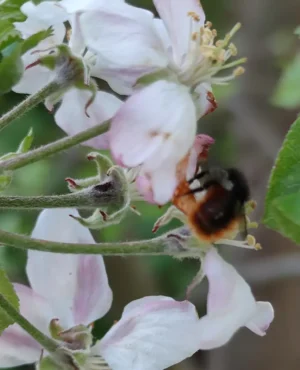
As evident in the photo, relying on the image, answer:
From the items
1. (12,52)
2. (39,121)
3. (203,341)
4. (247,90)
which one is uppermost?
(12,52)

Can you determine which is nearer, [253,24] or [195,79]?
[195,79]

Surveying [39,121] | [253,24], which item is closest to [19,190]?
[39,121]

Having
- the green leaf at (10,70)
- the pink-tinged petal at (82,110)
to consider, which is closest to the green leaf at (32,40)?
the green leaf at (10,70)

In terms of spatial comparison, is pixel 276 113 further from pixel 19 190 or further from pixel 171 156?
pixel 171 156

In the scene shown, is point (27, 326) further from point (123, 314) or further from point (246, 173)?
point (246, 173)

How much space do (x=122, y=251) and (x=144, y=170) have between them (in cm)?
13

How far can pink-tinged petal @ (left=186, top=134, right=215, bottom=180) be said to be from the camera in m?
0.81

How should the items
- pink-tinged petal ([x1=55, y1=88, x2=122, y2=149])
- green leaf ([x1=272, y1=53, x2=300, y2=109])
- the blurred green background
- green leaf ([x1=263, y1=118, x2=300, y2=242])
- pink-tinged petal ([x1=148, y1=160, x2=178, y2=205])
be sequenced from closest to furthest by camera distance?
pink-tinged petal ([x1=148, y1=160, x2=178, y2=205])
green leaf ([x1=263, y1=118, x2=300, y2=242])
pink-tinged petal ([x1=55, y1=88, x2=122, y2=149])
green leaf ([x1=272, y1=53, x2=300, y2=109])
the blurred green background

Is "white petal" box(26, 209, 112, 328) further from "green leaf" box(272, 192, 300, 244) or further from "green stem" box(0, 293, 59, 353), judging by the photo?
"green leaf" box(272, 192, 300, 244)

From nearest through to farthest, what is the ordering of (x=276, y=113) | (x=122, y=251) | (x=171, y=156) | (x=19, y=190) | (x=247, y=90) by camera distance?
(x=171, y=156)
(x=122, y=251)
(x=19, y=190)
(x=247, y=90)
(x=276, y=113)

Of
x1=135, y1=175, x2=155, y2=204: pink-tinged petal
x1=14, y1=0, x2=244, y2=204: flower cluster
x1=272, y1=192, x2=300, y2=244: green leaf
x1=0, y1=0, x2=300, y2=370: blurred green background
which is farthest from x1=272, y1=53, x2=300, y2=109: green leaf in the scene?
x1=135, y1=175, x2=155, y2=204: pink-tinged petal

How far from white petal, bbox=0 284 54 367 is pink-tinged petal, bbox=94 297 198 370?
4.2 inches

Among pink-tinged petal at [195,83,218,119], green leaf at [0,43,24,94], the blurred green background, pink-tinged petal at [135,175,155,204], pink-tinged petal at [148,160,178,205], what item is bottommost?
the blurred green background

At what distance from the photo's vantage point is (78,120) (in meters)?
0.92
